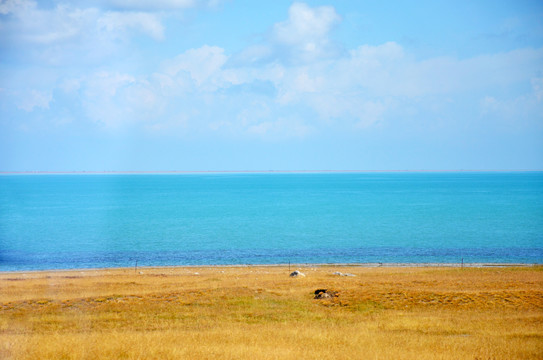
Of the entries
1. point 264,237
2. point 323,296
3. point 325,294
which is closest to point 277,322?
point 323,296

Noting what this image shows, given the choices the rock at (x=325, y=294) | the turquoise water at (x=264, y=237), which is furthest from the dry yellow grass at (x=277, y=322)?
the turquoise water at (x=264, y=237)

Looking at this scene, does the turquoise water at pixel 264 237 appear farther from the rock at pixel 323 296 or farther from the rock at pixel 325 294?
the rock at pixel 323 296

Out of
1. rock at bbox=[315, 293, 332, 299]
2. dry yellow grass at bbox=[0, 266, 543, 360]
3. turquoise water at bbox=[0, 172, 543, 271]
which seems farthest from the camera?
turquoise water at bbox=[0, 172, 543, 271]

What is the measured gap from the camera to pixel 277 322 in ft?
70.4

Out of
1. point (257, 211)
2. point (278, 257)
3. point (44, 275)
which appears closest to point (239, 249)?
point (278, 257)

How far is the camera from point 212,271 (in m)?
49.3

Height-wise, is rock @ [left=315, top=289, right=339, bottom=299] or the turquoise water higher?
rock @ [left=315, top=289, right=339, bottom=299]

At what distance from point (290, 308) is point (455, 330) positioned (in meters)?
8.04

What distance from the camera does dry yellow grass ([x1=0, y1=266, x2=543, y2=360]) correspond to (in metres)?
15.6

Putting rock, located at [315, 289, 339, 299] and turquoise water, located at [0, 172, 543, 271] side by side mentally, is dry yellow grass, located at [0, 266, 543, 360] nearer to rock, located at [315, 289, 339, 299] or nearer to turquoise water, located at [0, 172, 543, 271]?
rock, located at [315, 289, 339, 299]

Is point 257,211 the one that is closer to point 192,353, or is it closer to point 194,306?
point 194,306

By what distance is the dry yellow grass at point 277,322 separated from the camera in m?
15.6

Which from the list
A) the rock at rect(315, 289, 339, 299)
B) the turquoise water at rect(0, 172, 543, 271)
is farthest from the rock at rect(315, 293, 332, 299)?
the turquoise water at rect(0, 172, 543, 271)

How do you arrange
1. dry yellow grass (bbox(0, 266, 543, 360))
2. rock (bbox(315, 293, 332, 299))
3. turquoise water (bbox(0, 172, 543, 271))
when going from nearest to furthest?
dry yellow grass (bbox(0, 266, 543, 360)) < rock (bbox(315, 293, 332, 299)) < turquoise water (bbox(0, 172, 543, 271))
